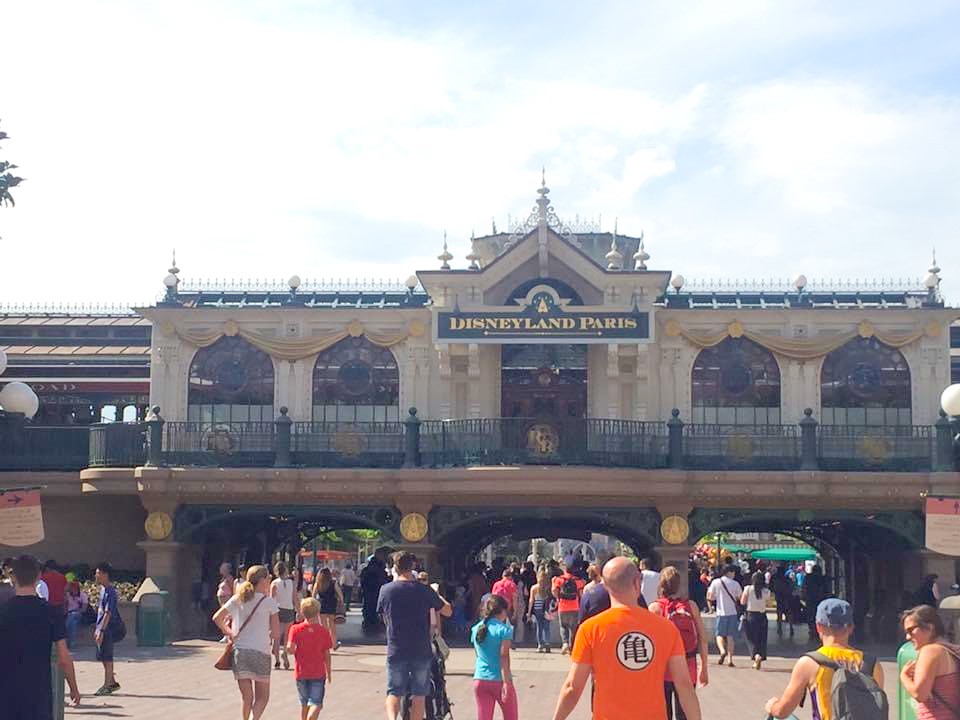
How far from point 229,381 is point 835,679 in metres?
24.0

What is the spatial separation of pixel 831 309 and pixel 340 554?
A: 1315 inches

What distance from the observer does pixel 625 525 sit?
2728cm

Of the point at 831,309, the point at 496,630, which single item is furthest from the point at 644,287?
the point at 496,630

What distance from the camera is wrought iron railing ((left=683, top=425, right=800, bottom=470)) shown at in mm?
27453

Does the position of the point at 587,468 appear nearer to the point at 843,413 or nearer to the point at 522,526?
the point at 843,413

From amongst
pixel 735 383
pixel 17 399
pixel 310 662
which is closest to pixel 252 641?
pixel 310 662

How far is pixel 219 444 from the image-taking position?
28.1 metres

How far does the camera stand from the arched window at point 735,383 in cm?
3019

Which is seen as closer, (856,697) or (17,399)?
(856,697)

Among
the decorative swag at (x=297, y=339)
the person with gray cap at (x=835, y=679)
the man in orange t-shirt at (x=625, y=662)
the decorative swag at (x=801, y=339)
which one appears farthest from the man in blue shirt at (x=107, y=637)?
the decorative swag at (x=801, y=339)

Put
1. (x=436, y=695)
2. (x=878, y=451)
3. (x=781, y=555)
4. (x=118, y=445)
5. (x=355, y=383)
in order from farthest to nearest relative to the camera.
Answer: (x=781, y=555) < (x=355, y=383) < (x=118, y=445) < (x=878, y=451) < (x=436, y=695)

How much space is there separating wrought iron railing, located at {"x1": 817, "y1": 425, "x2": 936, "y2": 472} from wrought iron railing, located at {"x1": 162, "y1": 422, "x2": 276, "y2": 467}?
11344 mm

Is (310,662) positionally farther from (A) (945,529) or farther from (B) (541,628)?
(B) (541,628)

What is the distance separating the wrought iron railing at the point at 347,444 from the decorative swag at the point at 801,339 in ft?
21.1
